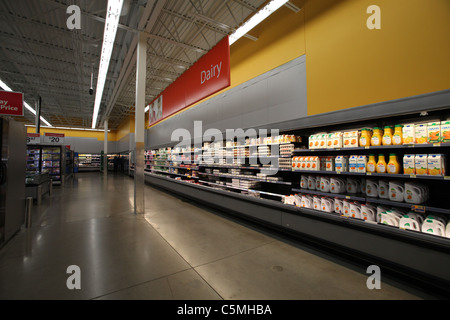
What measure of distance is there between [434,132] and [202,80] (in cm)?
388

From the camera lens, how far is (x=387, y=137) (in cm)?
257

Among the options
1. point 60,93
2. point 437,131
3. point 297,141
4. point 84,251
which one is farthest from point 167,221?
point 60,93

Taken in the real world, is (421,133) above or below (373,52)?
below

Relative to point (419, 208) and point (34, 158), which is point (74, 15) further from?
point (419, 208)

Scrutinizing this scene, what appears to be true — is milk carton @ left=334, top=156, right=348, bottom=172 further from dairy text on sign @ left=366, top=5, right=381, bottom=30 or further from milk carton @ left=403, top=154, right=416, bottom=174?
dairy text on sign @ left=366, top=5, right=381, bottom=30

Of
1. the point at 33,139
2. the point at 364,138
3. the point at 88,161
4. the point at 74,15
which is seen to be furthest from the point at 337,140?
the point at 88,161

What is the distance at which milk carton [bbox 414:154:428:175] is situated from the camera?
7.34 ft

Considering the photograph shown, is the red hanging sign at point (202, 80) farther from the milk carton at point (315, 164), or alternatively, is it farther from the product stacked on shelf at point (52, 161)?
the product stacked on shelf at point (52, 161)

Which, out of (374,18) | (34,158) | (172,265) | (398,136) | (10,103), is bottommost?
(172,265)

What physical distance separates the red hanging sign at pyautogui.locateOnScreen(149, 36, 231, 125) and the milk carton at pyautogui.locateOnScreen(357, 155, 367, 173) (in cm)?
252

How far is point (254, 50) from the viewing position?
5.64 meters

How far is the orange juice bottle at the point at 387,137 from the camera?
255cm

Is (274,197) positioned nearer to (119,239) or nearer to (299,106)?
(299,106)

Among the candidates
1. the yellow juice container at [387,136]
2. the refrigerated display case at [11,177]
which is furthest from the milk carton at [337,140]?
the refrigerated display case at [11,177]
